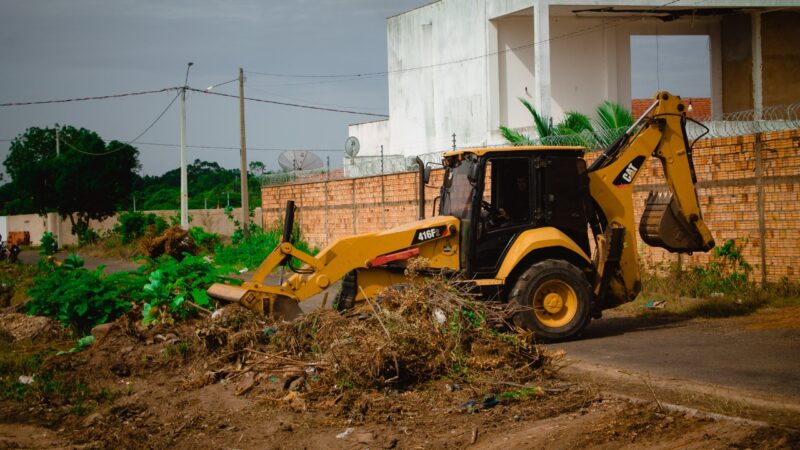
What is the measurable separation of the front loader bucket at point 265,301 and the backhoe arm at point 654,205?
3.81 meters

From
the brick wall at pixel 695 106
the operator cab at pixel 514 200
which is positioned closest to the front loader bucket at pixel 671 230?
the operator cab at pixel 514 200

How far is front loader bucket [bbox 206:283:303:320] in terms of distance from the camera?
10.2m

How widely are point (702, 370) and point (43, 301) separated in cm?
932

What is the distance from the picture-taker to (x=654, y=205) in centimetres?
1166

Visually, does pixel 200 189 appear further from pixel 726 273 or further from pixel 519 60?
pixel 726 273

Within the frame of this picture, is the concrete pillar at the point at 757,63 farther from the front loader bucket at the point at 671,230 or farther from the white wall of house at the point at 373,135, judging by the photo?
the front loader bucket at the point at 671,230

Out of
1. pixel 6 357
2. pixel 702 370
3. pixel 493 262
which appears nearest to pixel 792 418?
pixel 702 370

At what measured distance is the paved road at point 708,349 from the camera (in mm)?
8031

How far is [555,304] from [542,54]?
16.5 m

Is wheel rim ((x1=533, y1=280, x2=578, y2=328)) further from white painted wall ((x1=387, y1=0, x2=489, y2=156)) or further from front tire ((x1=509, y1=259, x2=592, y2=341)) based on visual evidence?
white painted wall ((x1=387, y1=0, x2=489, y2=156))

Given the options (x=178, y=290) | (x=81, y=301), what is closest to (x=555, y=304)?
(x=178, y=290)

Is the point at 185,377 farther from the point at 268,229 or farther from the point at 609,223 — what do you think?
the point at 268,229

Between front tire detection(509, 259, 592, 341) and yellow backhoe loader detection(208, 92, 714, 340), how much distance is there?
0.04 feet

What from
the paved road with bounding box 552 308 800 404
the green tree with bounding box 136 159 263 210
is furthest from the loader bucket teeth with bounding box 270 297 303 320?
the green tree with bounding box 136 159 263 210
